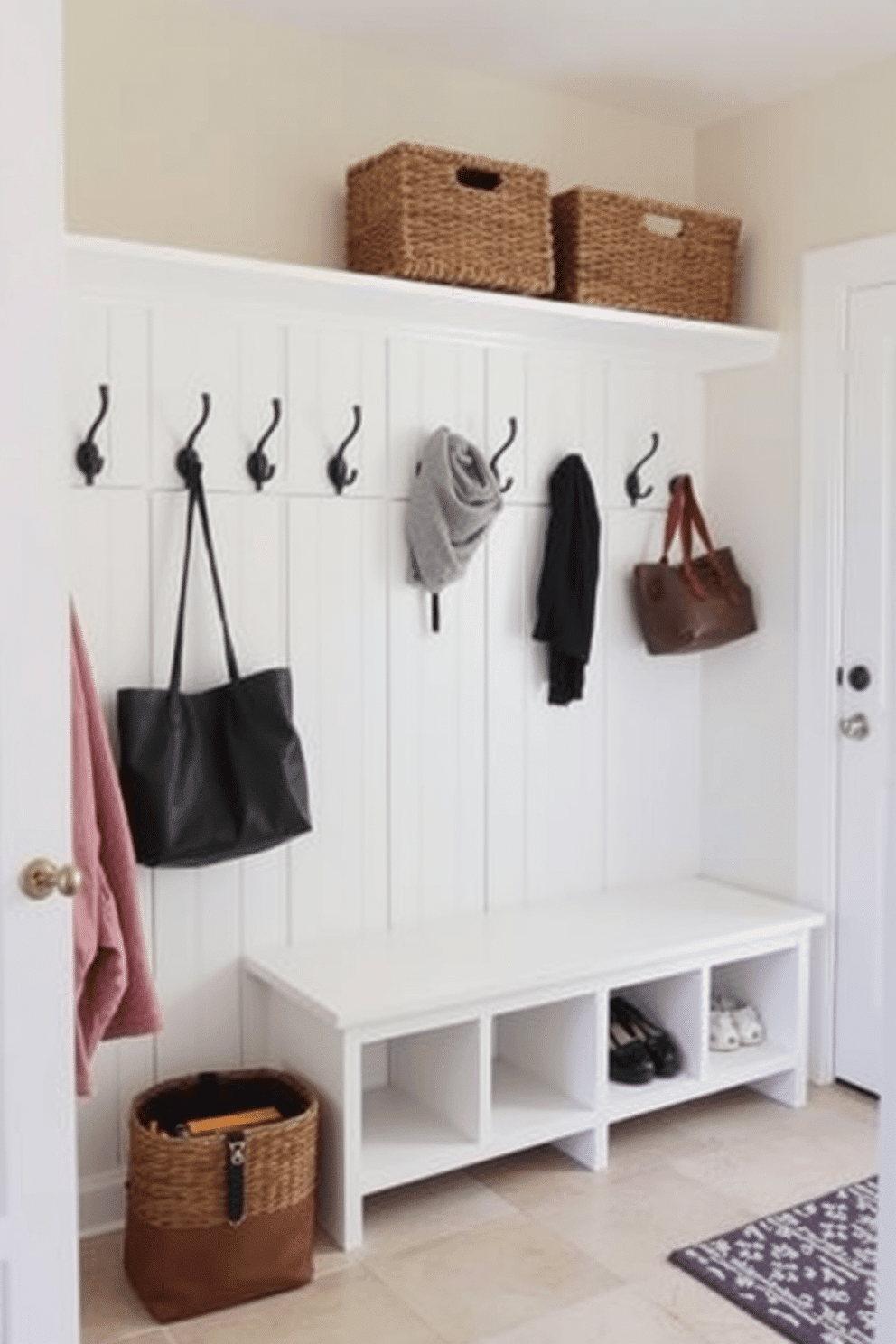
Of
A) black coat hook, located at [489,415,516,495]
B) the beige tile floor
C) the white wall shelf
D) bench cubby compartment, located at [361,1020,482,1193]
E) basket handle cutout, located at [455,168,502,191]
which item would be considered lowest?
the beige tile floor

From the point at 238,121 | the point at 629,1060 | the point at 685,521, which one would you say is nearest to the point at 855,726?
the point at 685,521

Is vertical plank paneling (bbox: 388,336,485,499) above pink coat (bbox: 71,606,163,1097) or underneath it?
above

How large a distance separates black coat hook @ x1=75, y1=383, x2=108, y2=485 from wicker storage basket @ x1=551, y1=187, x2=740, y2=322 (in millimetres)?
1090

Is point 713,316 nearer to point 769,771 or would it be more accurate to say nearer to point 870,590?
point 870,590

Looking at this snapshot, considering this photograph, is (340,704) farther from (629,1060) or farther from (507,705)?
(629,1060)

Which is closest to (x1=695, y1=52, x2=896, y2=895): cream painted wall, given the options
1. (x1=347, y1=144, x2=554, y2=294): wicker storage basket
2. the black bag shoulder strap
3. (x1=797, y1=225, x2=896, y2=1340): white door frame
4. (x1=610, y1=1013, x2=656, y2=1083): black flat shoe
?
(x1=797, y1=225, x2=896, y2=1340): white door frame

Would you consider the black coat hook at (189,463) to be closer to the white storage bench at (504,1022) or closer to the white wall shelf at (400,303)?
the white wall shelf at (400,303)

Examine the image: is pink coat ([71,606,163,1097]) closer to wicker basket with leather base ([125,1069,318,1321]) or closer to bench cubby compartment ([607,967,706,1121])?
wicker basket with leather base ([125,1069,318,1321])

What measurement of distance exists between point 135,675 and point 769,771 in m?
1.66

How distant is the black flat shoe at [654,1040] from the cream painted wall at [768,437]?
1.71 ft

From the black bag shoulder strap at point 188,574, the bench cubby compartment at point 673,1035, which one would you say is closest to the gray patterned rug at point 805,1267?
the bench cubby compartment at point 673,1035

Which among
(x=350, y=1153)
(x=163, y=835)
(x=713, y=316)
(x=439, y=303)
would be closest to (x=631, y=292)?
(x=713, y=316)

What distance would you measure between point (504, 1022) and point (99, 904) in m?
1.38

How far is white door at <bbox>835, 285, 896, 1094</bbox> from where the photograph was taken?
3193mm
